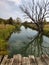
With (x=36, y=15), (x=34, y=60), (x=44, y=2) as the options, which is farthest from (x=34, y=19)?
(x=34, y=60)

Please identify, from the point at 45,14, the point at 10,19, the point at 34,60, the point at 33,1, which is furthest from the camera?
the point at 10,19

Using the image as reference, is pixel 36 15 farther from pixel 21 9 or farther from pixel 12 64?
pixel 12 64

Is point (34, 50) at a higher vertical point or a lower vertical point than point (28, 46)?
higher

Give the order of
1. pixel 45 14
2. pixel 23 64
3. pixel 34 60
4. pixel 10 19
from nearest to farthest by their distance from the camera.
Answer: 1. pixel 23 64
2. pixel 34 60
3. pixel 45 14
4. pixel 10 19

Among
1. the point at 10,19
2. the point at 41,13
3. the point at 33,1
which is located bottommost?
the point at 10,19

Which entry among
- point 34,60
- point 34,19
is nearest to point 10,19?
point 34,19

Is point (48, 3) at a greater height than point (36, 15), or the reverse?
point (48, 3)

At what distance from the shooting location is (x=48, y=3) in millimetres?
38875

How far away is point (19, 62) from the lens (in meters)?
5.77

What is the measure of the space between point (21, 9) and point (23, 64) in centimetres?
3716

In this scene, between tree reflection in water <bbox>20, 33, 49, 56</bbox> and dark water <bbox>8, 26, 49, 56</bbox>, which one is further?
dark water <bbox>8, 26, 49, 56</bbox>

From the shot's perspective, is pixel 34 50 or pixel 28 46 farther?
pixel 28 46

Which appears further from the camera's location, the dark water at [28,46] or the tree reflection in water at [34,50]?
the dark water at [28,46]

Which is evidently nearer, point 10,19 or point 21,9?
point 21,9
